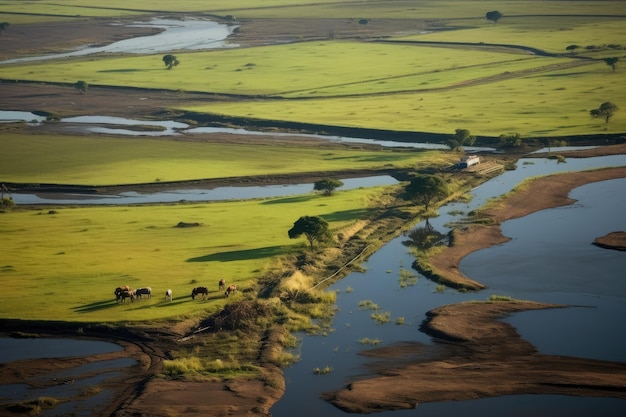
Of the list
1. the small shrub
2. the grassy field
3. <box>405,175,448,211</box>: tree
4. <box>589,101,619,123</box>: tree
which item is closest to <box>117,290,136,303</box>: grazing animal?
the grassy field

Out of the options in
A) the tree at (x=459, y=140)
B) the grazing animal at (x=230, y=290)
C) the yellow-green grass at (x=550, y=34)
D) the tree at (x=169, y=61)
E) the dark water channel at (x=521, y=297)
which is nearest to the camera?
the dark water channel at (x=521, y=297)

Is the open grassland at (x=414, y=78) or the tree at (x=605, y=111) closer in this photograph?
the tree at (x=605, y=111)

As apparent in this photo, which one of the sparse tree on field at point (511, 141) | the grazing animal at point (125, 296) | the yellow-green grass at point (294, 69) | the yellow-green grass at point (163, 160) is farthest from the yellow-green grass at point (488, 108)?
the grazing animal at point (125, 296)

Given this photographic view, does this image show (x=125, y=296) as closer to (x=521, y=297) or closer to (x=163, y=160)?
Answer: (x=521, y=297)

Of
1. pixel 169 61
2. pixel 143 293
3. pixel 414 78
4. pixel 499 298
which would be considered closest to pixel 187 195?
pixel 143 293

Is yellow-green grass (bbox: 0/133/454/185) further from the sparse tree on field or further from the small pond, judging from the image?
the small pond

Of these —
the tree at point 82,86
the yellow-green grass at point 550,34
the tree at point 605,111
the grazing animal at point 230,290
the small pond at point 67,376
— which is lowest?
the small pond at point 67,376

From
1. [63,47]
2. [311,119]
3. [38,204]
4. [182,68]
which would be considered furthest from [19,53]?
[38,204]

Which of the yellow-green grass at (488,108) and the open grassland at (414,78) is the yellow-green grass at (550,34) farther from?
the yellow-green grass at (488,108)
